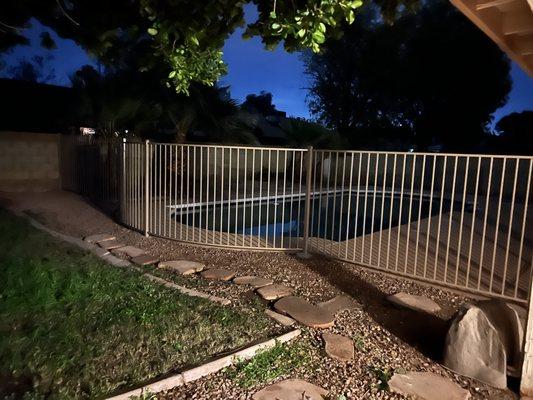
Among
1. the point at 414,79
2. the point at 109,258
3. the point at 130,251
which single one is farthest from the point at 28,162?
the point at 414,79

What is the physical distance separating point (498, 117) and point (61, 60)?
39697 millimetres

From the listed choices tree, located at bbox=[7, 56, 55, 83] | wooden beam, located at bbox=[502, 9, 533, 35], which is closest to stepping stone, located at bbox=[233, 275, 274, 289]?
wooden beam, located at bbox=[502, 9, 533, 35]

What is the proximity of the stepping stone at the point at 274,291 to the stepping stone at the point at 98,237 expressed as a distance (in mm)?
3403

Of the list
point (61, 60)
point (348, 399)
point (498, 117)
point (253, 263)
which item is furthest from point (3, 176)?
point (61, 60)

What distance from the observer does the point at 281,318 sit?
3613 mm

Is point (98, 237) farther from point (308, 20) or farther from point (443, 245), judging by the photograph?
point (443, 245)

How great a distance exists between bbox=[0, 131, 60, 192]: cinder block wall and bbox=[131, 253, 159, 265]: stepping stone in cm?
697

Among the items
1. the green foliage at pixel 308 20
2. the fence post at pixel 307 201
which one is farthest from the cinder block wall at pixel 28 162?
the green foliage at pixel 308 20

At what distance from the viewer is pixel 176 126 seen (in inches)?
446

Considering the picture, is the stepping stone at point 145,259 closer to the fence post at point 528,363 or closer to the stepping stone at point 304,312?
the stepping stone at point 304,312

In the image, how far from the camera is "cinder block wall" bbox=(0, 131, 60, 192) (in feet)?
33.1

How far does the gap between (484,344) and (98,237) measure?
19.1ft

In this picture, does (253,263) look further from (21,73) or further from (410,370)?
(21,73)

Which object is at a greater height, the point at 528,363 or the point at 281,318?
the point at 528,363
